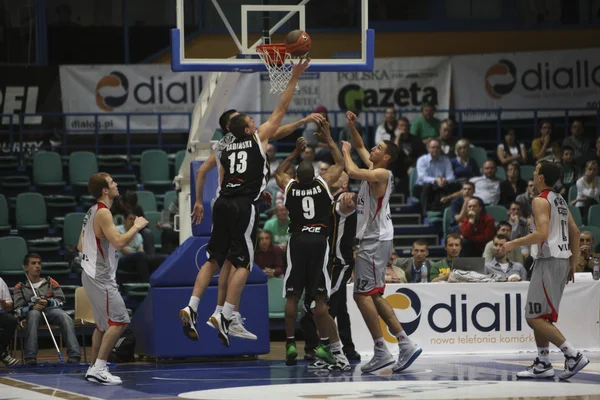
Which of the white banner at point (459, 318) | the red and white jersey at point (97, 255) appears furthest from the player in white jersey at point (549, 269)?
the red and white jersey at point (97, 255)

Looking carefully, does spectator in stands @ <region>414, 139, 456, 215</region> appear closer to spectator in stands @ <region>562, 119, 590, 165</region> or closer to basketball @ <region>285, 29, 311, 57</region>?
spectator in stands @ <region>562, 119, 590, 165</region>

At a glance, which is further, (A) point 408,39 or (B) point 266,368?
(A) point 408,39

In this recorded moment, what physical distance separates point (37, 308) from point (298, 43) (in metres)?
5.22

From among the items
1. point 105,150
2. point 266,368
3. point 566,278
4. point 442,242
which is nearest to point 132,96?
point 105,150

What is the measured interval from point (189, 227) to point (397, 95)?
25.6 feet

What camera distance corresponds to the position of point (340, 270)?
13.5 m

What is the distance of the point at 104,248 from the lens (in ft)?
38.7

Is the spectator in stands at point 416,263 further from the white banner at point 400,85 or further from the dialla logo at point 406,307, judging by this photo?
the white banner at point 400,85

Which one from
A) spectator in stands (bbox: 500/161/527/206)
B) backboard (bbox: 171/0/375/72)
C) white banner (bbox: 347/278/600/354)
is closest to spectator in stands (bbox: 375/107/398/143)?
spectator in stands (bbox: 500/161/527/206)

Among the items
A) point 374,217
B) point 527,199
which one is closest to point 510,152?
point 527,199

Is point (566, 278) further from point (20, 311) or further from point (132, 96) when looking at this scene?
point (132, 96)

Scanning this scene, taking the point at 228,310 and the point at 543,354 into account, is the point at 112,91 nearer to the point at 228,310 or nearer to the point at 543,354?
the point at 228,310

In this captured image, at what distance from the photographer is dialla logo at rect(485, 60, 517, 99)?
71.6ft

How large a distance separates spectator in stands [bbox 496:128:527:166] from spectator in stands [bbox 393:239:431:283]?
15.7ft
